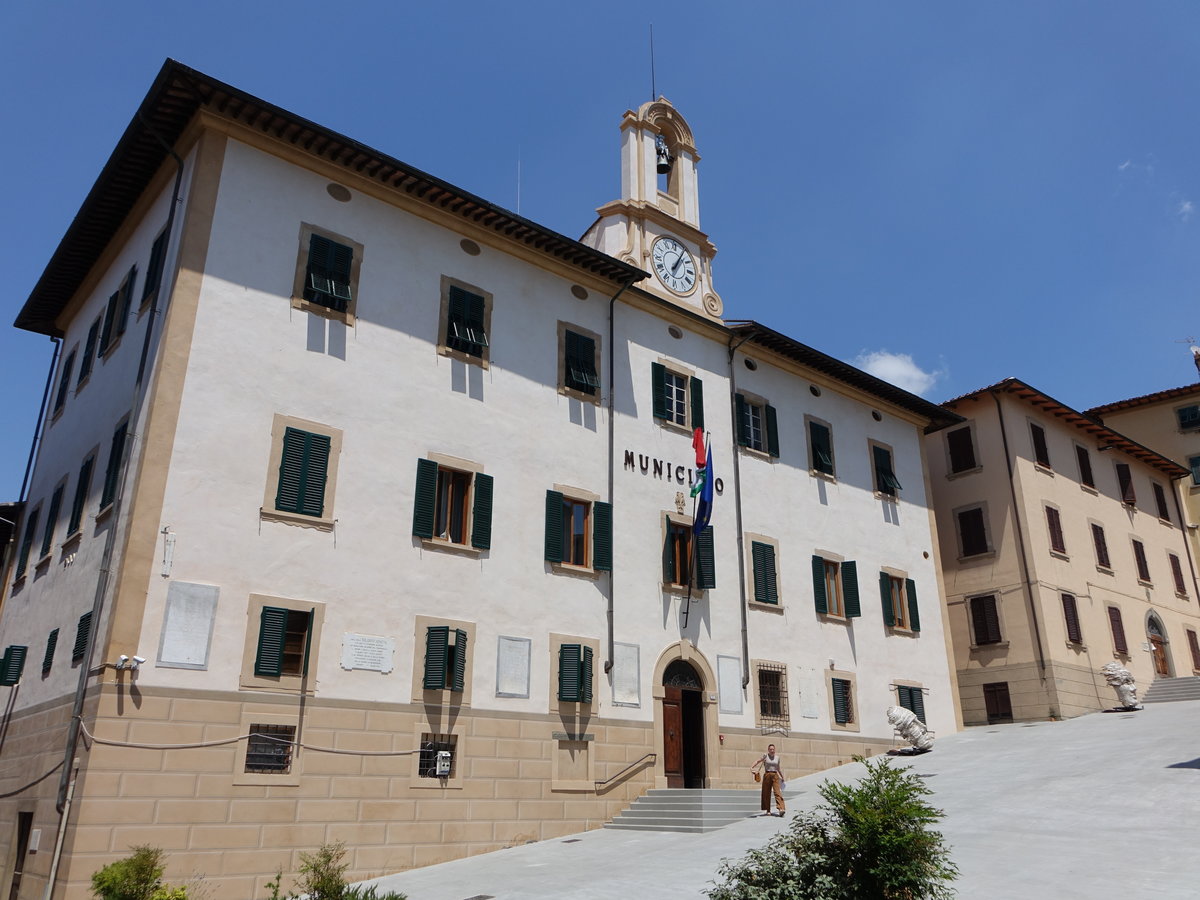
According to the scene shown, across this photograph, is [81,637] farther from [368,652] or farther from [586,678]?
[586,678]

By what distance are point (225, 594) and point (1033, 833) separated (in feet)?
42.7

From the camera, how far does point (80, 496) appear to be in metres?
18.4

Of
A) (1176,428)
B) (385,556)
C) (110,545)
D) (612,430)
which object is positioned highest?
(1176,428)

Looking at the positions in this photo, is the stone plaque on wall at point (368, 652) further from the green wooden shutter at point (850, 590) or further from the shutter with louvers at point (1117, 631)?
the shutter with louvers at point (1117, 631)

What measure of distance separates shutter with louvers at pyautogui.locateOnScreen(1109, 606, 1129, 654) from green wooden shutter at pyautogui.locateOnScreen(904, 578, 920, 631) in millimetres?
9545

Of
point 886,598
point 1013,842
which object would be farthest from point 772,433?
point 1013,842

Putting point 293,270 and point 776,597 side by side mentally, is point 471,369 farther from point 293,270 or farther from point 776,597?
point 776,597

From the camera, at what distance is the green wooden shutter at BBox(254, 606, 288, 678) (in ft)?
51.0

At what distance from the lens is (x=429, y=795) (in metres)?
16.8

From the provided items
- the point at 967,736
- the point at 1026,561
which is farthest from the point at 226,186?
the point at 1026,561

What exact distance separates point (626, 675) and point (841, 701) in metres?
7.16

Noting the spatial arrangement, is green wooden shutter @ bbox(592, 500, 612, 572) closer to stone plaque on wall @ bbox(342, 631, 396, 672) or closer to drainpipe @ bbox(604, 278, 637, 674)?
drainpipe @ bbox(604, 278, 637, 674)

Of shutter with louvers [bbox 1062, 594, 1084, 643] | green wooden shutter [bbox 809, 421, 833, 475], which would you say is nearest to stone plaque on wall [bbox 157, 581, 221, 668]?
green wooden shutter [bbox 809, 421, 833, 475]

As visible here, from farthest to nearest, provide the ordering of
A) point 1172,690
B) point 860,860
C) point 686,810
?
point 1172,690 < point 686,810 < point 860,860
